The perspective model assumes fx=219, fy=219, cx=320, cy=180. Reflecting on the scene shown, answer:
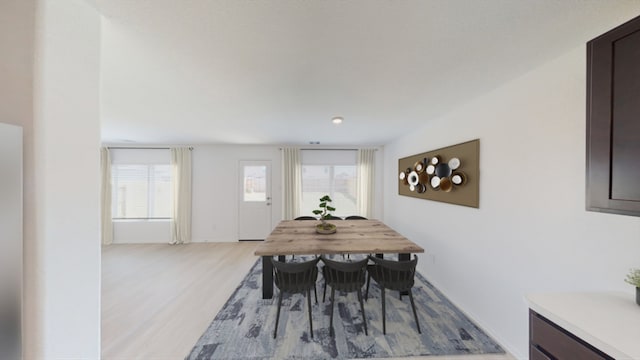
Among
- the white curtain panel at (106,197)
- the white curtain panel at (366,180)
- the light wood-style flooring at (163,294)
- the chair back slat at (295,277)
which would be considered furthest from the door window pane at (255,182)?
the chair back slat at (295,277)

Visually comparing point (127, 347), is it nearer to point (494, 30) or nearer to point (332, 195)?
point (494, 30)

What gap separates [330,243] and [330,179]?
301 centimetres

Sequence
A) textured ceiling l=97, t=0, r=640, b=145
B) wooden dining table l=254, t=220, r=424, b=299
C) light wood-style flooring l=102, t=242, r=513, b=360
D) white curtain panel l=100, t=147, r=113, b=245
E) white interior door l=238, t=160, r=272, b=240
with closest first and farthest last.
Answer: textured ceiling l=97, t=0, r=640, b=145, light wood-style flooring l=102, t=242, r=513, b=360, wooden dining table l=254, t=220, r=424, b=299, white curtain panel l=100, t=147, r=113, b=245, white interior door l=238, t=160, r=272, b=240

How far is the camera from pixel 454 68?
1672mm

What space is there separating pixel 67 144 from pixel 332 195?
15.2 feet

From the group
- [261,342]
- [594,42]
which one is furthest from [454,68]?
[261,342]

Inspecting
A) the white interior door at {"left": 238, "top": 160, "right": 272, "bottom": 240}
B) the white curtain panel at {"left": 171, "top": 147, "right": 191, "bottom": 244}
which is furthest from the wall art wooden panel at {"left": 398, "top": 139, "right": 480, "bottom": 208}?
the white curtain panel at {"left": 171, "top": 147, "right": 191, "bottom": 244}

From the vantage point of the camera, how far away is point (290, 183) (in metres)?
5.21

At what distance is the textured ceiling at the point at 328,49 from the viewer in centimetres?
Result: 109

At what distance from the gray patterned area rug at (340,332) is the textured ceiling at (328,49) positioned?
7.60 feet

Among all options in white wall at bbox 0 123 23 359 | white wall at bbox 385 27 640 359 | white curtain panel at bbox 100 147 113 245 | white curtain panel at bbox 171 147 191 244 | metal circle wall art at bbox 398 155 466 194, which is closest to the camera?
white wall at bbox 0 123 23 359

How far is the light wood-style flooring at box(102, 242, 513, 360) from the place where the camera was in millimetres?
2006

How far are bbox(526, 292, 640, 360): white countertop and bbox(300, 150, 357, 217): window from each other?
167 inches

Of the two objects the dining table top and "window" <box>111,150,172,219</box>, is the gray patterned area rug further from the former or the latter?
"window" <box>111,150,172,219</box>
